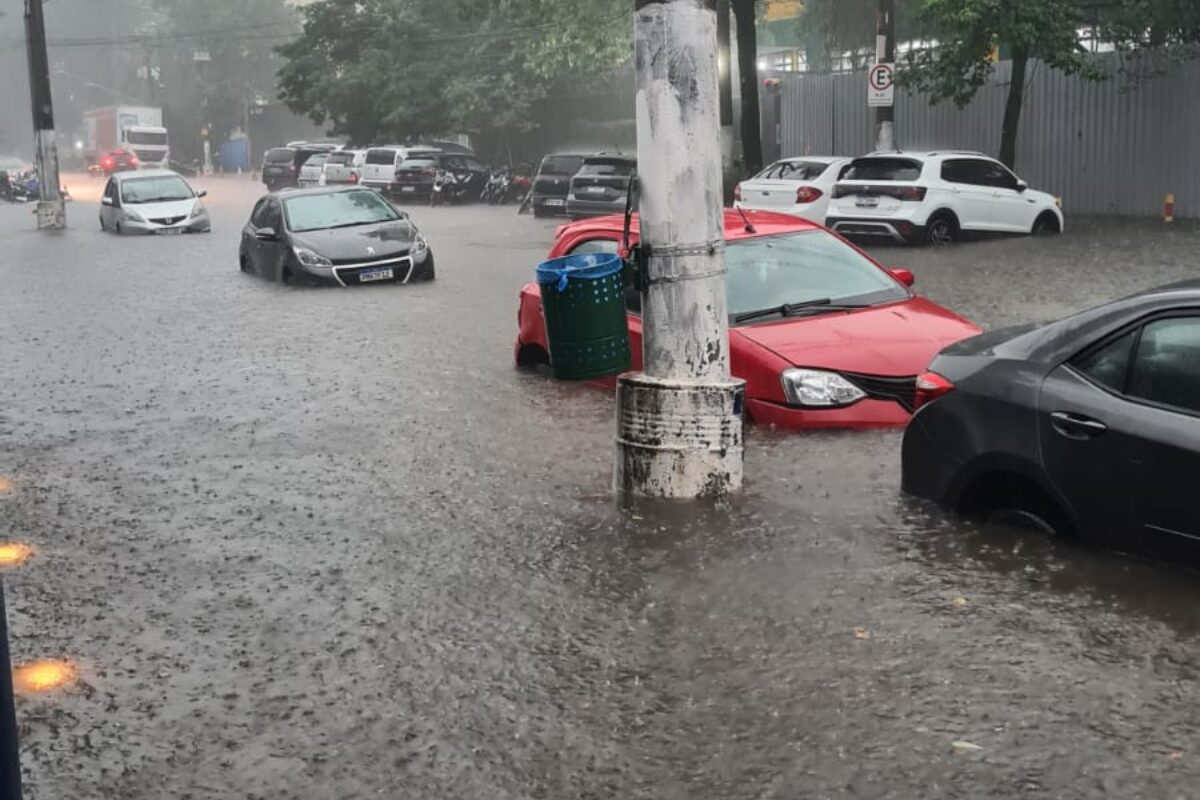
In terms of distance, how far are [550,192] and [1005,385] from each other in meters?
30.4

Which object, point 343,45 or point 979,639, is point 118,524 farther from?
point 343,45

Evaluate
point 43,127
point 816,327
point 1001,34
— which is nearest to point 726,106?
point 1001,34

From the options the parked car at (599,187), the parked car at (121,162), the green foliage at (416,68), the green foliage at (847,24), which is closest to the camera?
the parked car at (599,187)

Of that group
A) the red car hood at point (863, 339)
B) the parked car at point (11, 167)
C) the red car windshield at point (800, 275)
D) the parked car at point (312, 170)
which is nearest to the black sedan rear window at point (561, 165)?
the parked car at point (312, 170)

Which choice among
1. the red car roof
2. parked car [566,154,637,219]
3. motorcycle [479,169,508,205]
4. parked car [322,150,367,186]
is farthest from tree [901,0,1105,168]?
parked car [322,150,367,186]

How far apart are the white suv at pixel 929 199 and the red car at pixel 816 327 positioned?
1322cm

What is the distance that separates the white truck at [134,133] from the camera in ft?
264

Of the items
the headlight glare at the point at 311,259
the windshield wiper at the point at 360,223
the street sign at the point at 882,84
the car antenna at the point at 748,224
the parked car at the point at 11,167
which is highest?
the street sign at the point at 882,84

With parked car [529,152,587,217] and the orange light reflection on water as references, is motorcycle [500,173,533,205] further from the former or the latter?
the orange light reflection on water

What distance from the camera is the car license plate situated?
1998 cm

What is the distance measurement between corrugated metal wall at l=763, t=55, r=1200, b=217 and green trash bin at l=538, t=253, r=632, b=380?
22.6m

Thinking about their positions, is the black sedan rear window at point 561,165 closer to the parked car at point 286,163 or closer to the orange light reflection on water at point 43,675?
the parked car at point 286,163

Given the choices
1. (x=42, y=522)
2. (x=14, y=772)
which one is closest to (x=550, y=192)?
(x=42, y=522)

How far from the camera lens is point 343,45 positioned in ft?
177
